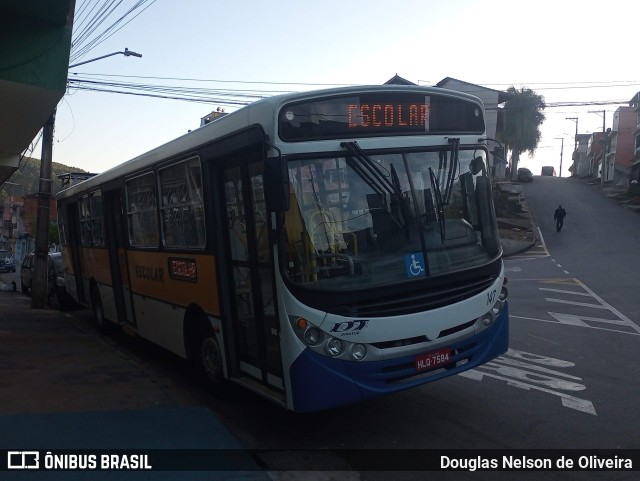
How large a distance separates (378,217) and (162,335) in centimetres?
450

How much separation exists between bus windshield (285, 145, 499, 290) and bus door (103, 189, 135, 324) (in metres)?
5.77

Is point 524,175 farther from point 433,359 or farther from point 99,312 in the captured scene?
point 433,359

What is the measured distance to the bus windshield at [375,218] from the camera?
5.74 metres

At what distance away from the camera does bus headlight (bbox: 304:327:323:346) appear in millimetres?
5667

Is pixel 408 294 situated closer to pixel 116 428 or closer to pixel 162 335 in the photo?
pixel 116 428

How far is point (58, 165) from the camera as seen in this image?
70.1 meters

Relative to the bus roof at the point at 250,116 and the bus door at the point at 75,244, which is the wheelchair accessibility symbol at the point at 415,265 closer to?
the bus roof at the point at 250,116

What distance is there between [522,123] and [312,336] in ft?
234

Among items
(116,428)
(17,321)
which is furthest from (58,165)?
(116,428)

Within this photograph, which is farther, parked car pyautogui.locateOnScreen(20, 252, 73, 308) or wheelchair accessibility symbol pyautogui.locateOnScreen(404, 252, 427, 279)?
parked car pyautogui.locateOnScreen(20, 252, 73, 308)

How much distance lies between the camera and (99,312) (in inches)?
526

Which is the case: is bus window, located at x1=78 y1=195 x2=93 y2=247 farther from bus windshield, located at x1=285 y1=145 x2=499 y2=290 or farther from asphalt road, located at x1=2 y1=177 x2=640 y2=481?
bus windshield, located at x1=285 y1=145 x2=499 y2=290

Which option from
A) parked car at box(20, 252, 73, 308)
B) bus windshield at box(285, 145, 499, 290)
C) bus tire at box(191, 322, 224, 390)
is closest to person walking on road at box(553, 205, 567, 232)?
parked car at box(20, 252, 73, 308)

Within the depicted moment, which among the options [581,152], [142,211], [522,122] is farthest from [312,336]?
[581,152]
